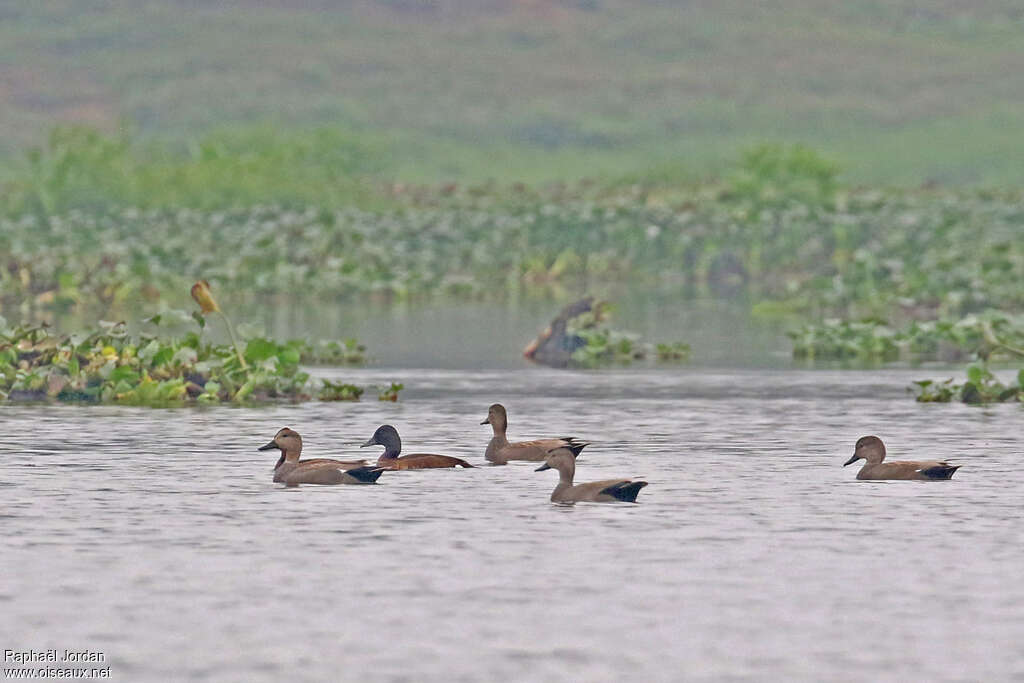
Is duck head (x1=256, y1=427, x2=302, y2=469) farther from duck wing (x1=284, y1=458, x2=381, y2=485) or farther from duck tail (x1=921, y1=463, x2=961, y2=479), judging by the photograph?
duck tail (x1=921, y1=463, x2=961, y2=479)

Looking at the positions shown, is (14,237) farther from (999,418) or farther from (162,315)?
(999,418)

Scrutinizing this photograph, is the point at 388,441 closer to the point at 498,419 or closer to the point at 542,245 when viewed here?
the point at 498,419

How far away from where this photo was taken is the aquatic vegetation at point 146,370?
25.5m

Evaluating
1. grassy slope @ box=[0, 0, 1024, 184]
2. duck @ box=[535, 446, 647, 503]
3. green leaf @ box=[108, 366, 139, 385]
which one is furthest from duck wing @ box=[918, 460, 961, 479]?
grassy slope @ box=[0, 0, 1024, 184]

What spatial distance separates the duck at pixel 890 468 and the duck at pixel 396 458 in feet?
10.1

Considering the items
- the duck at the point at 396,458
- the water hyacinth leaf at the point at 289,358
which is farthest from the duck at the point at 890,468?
the water hyacinth leaf at the point at 289,358

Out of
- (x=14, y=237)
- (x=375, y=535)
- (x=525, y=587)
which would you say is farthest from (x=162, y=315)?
(x=14, y=237)

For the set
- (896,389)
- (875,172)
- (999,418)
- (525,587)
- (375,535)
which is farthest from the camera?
(875,172)

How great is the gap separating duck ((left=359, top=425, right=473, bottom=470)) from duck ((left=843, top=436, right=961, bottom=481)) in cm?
309

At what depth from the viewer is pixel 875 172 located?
95.8 metres

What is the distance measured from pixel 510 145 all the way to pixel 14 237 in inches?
2020

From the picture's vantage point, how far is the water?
12430 millimetres

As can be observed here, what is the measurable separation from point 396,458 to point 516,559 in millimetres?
4288

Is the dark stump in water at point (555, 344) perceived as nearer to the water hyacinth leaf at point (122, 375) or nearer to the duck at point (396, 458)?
the water hyacinth leaf at point (122, 375)
